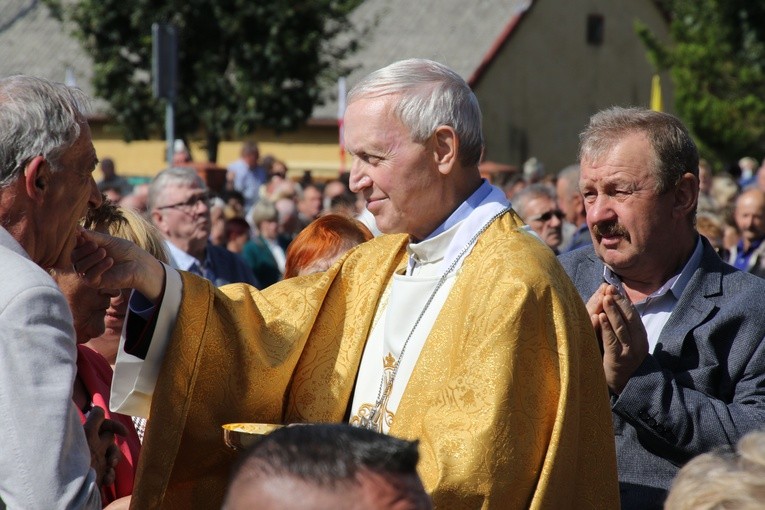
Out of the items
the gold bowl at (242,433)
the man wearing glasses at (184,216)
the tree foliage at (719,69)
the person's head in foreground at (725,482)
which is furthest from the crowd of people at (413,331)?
the tree foliage at (719,69)

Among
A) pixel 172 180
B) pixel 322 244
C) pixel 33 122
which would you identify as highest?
pixel 33 122

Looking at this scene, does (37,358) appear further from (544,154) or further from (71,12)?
(544,154)

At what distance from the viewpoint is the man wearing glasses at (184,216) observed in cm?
729

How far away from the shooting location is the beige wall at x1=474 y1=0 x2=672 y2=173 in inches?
1227

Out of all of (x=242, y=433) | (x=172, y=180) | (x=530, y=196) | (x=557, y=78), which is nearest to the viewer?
(x=242, y=433)

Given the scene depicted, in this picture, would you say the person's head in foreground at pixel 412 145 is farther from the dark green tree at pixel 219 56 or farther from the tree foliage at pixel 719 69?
the tree foliage at pixel 719 69

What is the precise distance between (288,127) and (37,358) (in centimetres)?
2014

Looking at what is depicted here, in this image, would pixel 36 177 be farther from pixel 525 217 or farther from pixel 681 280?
pixel 525 217

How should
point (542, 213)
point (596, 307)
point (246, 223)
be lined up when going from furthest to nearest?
1. point (246, 223)
2. point (542, 213)
3. point (596, 307)

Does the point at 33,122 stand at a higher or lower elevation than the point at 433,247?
higher

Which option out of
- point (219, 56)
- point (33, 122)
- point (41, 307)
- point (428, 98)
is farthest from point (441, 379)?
point (219, 56)

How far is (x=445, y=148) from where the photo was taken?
10.7ft

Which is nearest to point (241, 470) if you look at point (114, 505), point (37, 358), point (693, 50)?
point (37, 358)

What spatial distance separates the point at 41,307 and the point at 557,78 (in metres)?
31.1
